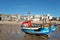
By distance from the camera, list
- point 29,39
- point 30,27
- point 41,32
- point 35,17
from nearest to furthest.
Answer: point 29,39, point 41,32, point 30,27, point 35,17

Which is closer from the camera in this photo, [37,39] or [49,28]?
[37,39]

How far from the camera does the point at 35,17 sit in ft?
622

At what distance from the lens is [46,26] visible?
161 ft

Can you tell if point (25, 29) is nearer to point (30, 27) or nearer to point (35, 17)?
point (30, 27)

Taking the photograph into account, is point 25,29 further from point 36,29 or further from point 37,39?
point 37,39

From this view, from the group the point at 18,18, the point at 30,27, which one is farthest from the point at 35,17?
the point at 30,27

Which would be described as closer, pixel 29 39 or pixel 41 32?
pixel 29 39

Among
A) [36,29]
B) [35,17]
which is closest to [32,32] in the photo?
[36,29]

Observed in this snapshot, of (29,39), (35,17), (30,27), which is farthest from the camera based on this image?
(35,17)

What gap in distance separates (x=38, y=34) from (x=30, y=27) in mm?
3746

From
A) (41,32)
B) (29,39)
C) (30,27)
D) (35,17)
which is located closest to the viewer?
(29,39)

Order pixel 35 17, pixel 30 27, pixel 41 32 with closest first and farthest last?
1. pixel 41 32
2. pixel 30 27
3. pixel 35 17

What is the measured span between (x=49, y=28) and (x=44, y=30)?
1.78m

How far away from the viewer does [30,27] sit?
50.7m
